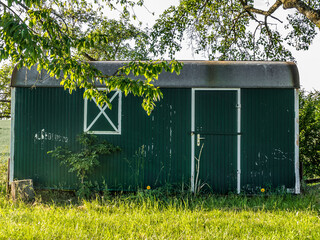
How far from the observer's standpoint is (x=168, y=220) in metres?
4.33

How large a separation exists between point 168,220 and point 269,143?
2.93m

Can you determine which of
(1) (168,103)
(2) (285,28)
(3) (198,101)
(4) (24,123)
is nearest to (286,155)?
(3) (198,101)

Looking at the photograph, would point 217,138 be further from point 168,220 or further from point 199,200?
point 168,220

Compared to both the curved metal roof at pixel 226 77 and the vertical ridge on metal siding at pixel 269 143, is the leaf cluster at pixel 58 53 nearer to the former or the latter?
the curved metal roof at pixel 226 77

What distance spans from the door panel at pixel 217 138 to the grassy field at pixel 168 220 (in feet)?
1.72

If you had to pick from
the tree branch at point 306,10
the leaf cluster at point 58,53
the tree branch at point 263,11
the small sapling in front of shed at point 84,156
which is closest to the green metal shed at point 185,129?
the small sapling in front of shed at point 84,156

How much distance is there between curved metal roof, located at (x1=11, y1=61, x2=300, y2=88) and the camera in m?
6.09

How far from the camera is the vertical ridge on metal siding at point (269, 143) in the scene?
6059 millimetres

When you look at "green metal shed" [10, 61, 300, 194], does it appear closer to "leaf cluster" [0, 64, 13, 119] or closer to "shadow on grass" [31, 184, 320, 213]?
"shadow on grass" [31, 184, 320, 213]

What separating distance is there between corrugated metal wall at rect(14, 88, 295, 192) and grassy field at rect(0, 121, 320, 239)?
0.61 m

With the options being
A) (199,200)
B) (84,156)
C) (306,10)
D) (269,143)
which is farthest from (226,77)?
(306,10)

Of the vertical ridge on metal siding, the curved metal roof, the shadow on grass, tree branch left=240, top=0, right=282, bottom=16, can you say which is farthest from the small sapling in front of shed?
tree branch left=240, top=0, right=282, bottom=16

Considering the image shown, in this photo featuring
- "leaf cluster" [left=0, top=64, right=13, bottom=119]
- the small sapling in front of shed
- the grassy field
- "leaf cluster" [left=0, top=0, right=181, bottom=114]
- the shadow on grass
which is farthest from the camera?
"leaf cluster" [left=0, top=64, right=13, bottom=119]

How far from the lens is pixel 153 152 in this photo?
6176mm
